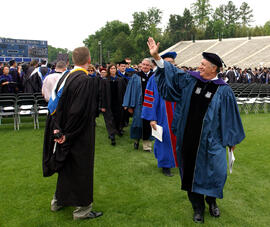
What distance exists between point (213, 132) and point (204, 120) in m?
0.16

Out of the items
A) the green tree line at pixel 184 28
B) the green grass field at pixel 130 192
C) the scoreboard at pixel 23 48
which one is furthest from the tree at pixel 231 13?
the green grass field at pixel 130 192

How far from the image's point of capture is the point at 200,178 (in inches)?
131

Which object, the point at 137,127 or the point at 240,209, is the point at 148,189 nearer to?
the point at 240,209

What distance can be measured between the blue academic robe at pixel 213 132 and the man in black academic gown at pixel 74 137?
835 millimetres

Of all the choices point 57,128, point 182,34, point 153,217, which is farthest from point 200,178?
point 182,34

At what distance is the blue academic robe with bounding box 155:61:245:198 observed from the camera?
128 inches

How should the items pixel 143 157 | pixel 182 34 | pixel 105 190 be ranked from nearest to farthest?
pixel 105 190
pixel 143 157
pixel 182 34

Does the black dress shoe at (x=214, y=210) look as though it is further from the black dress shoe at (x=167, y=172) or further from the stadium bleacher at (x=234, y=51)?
the stadium bleacher at (x=234, y=51)

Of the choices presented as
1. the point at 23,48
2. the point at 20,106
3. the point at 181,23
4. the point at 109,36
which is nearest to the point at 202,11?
the point at 181,23

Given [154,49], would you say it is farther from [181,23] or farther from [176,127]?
[181,23]

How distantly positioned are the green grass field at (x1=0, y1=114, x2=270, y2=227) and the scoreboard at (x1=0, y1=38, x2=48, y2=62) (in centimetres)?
2470

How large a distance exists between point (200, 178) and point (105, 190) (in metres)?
1.66

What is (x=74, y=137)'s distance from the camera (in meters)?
3.19

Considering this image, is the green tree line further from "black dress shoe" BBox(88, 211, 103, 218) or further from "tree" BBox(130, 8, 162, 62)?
"black dress shoe" BBox(88, 211, 103, 218)
